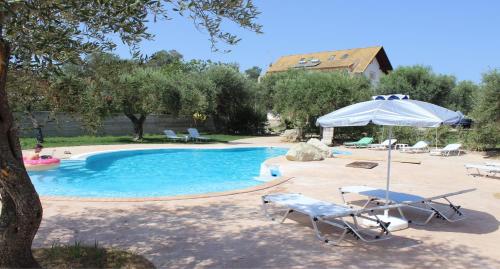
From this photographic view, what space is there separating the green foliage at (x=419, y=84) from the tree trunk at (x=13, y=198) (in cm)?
3717

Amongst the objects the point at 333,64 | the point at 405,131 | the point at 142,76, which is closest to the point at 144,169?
the point at 142,76

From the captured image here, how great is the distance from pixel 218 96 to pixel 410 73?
1887 centimetres

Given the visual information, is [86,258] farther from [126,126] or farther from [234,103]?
[234,103]

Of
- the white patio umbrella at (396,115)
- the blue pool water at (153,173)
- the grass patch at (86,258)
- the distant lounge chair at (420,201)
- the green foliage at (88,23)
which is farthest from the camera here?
the blue pool water at (153,173)

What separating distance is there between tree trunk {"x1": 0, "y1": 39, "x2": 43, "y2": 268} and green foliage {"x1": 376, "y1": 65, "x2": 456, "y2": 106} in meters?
37.2

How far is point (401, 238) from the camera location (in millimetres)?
6516

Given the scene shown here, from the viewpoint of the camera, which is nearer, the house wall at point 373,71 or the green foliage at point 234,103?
the green foliage at point 234,103

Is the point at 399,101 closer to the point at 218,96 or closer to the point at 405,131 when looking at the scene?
the point at 405,131

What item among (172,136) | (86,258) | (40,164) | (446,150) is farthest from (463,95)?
(86,258)

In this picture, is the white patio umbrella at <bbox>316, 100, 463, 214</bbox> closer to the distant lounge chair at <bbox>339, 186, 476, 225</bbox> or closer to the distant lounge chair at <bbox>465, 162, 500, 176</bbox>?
the distant lounge chair at <bbox>339, 186, 476, 225</bbox>

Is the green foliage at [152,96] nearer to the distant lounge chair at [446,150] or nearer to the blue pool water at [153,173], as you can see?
the blue pool water at [153,173]

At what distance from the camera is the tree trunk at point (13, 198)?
141 inches

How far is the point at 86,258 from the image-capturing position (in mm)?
4973

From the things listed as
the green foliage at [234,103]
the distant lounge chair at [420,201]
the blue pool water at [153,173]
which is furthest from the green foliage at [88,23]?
the green foliage at [234,103]
